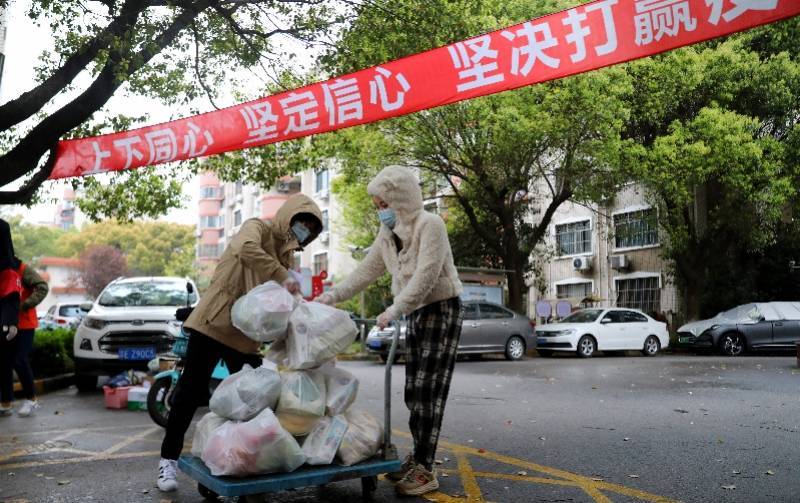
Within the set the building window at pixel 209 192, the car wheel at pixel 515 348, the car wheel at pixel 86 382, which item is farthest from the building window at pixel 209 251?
the car wheel at pixel 86 382

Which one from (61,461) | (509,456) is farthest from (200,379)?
(509,456)

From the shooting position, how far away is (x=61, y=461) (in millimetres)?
5410

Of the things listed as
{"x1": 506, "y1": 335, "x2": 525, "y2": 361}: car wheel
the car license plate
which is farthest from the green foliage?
the car license plate

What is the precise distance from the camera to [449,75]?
6969mm

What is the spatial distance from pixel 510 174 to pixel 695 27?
49.4 ft

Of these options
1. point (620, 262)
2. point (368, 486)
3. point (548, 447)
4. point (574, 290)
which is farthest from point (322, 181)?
point (368, 486)

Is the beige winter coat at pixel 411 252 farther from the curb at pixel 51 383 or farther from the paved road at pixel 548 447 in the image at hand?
the curb at pixel 51 383

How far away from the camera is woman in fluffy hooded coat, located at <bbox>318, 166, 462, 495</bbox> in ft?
14.1

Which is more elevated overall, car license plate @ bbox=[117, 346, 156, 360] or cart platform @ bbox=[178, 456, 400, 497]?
car license plate @ bbox=[117, 346, 156, 360]

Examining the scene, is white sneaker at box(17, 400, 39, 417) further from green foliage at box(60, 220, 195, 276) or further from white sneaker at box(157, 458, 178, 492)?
green foliage at box(60, 220, 195, 276)

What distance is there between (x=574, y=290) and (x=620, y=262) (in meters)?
3.03

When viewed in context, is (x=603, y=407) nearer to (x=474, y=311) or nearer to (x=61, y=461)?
(x=61, y=461)

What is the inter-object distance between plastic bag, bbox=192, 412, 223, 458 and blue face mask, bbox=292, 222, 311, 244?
1.23 meters

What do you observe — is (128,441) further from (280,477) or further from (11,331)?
(280,477)
